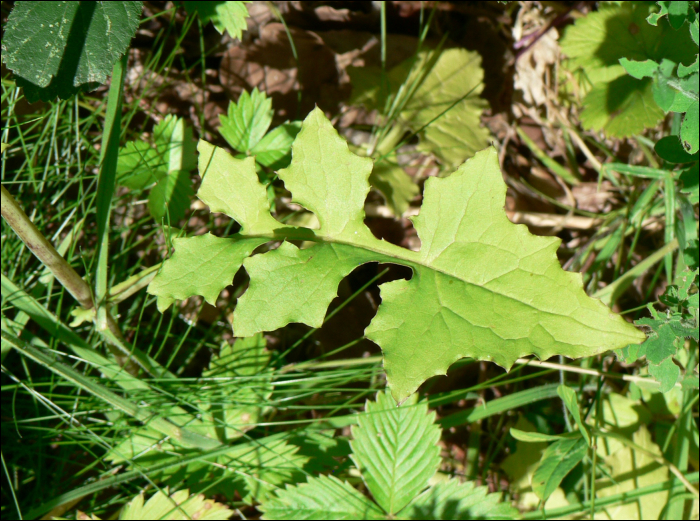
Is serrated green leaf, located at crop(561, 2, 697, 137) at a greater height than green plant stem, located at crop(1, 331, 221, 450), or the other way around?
serrated green leaf, located at crop(561, 2, 697, 137)

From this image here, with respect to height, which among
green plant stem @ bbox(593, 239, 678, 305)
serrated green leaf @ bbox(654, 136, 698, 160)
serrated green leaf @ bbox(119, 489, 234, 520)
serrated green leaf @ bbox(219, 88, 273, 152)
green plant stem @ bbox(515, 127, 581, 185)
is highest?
serrated green leaf @ bbox(654, 136, 698, 160)

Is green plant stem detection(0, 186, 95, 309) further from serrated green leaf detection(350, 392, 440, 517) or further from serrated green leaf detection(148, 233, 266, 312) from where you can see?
serrated green leaf detection(350, 392, 440, 517)

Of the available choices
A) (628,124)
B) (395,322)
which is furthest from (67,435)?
(628,124)

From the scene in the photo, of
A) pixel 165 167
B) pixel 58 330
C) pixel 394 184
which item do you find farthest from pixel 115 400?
pixel 394 184

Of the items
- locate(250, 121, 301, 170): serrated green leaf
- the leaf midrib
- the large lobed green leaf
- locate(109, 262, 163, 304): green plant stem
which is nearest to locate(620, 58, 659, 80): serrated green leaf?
the large lobed green leaf

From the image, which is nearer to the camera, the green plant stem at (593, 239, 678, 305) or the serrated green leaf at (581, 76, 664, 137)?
the green plant stem at (593, 239, 678, 305)

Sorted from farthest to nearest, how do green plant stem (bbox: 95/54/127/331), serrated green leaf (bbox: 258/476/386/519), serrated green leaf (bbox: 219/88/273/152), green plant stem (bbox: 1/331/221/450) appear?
serrated green leaf (bbox: 219/88/273/152) → serrated green leaf (bbox: 258/476/386/519) → green plant stem (bbox: 1/331/221/450) → green plant stem (bbox: 95/54/127/331)

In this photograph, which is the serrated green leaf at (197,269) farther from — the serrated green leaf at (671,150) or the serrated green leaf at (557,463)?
the serrated green leaf at (557,463)

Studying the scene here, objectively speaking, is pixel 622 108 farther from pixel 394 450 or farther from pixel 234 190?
pixel 234 190
